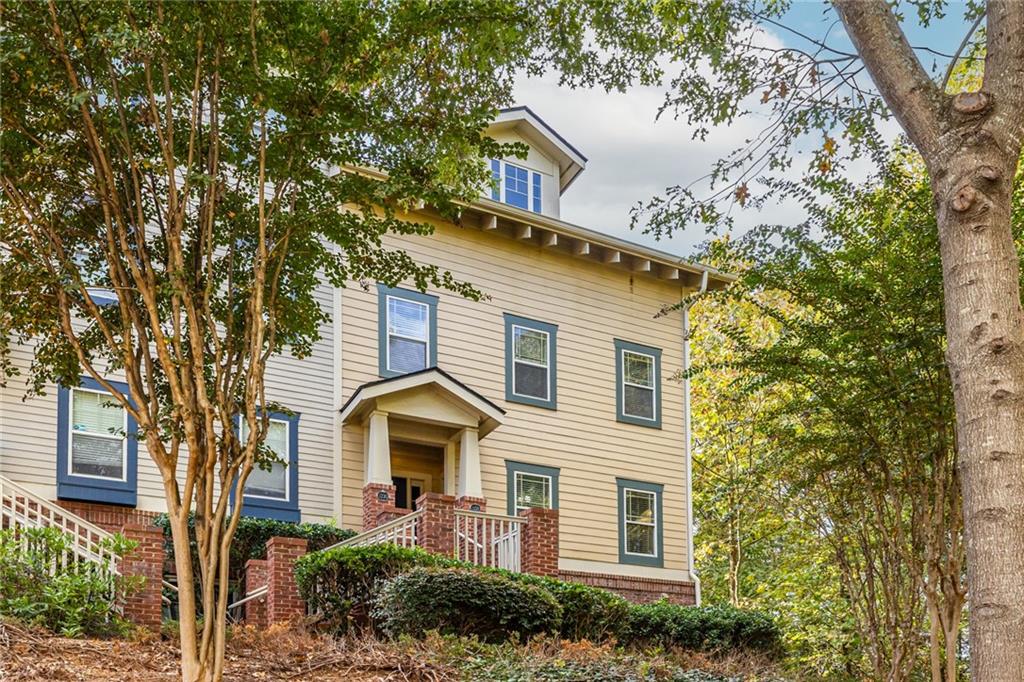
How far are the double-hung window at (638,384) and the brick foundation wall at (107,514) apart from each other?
809 centimetres

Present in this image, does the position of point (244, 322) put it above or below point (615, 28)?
below

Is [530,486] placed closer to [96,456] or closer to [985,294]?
[96,456]

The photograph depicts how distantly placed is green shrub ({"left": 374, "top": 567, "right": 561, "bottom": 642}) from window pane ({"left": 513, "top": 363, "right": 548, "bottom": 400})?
681 centimetres

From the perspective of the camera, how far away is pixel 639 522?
749 inches

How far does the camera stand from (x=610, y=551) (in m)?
18.4

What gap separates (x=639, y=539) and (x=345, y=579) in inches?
325

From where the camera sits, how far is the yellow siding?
1756 centimetres

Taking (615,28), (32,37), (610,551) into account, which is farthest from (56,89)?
(610,551)

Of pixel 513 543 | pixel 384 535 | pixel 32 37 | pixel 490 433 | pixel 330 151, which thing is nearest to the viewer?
pixel 32 37

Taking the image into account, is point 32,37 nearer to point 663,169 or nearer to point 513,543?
point 513,543

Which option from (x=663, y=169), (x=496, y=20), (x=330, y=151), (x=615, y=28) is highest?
(x=663, y=169)

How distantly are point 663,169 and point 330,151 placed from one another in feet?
64.1

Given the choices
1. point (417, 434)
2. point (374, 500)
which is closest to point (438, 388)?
point (417, 434)

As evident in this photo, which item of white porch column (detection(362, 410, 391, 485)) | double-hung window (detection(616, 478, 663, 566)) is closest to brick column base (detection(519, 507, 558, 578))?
white porch column (detection(362, 410, 391, 485))
